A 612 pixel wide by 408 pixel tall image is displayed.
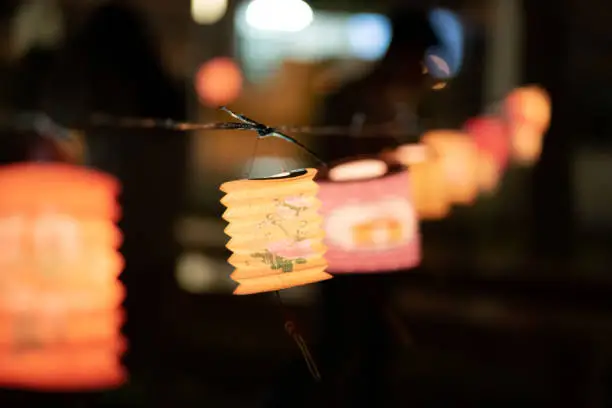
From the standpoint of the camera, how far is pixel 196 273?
34.8 ft

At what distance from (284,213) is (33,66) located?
13.4ft

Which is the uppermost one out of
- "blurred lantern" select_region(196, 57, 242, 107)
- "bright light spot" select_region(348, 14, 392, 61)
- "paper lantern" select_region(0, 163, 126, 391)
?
"bright light spot" select_region(348, 14, 392, 61)

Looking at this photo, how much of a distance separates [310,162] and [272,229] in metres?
6.85

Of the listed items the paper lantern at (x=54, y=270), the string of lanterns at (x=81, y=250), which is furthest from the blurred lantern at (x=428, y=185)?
the paper lantern at (x=54, y=270)

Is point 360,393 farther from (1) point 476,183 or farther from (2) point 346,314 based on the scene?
(1) point 476,183

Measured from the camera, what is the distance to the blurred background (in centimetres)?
516

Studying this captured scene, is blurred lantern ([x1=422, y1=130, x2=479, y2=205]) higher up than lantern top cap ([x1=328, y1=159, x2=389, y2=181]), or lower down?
lower down

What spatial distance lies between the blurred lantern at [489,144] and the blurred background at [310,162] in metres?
1.25

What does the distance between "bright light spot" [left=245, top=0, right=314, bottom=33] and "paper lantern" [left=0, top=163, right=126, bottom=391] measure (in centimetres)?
782

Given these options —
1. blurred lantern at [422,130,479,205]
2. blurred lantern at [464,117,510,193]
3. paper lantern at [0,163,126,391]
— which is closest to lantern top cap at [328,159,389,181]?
paper lantern at [0,163,126,391]

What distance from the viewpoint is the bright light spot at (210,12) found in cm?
1173

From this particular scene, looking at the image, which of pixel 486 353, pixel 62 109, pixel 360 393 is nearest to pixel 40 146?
pixel 62 109

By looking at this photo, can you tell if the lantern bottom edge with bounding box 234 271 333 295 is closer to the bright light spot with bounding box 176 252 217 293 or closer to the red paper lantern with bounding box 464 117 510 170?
the red paper lantern with bounding box 464 117 510 170

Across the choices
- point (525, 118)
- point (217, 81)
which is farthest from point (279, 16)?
point (525, 118)
